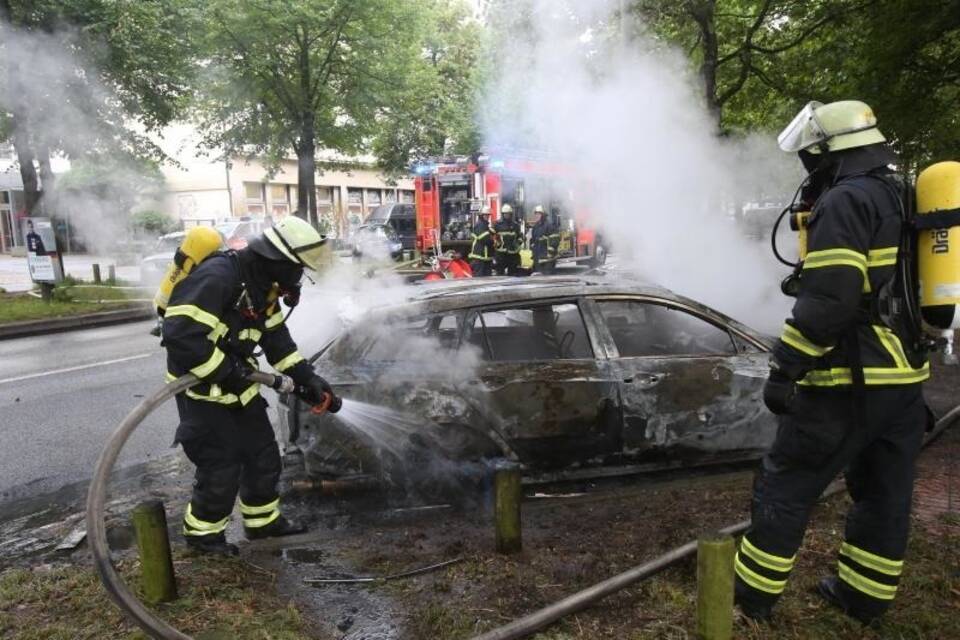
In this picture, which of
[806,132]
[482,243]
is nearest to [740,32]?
[482,243]

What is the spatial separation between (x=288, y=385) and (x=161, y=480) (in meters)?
1.98

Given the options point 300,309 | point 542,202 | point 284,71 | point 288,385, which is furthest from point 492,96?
point 288,385

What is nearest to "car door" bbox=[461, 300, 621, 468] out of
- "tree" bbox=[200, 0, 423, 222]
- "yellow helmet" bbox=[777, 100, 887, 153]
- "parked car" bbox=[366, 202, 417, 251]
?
"yellow helmet" bbox=[777, 100, 887, 153]

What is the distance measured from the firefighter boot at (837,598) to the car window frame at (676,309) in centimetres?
159

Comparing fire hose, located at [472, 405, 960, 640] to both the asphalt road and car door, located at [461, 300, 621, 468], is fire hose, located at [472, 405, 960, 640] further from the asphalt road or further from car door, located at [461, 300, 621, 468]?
the asphalt road

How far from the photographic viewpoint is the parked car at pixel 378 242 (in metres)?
22.1

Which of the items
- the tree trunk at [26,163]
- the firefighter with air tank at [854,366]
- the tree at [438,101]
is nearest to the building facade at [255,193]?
the tree at [438,101]

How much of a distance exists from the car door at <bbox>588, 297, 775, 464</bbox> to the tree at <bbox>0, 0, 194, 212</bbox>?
10855mm

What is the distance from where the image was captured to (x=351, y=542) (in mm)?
3842

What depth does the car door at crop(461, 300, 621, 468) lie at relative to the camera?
405cm

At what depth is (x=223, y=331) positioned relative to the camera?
3365mm

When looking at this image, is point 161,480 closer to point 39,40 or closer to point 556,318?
point 556,318

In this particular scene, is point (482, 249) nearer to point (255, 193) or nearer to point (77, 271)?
point (77, 271)

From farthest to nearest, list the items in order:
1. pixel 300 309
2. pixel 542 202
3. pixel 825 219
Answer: pixel 542 202 → pixel 300 309 → pixel 825 219
